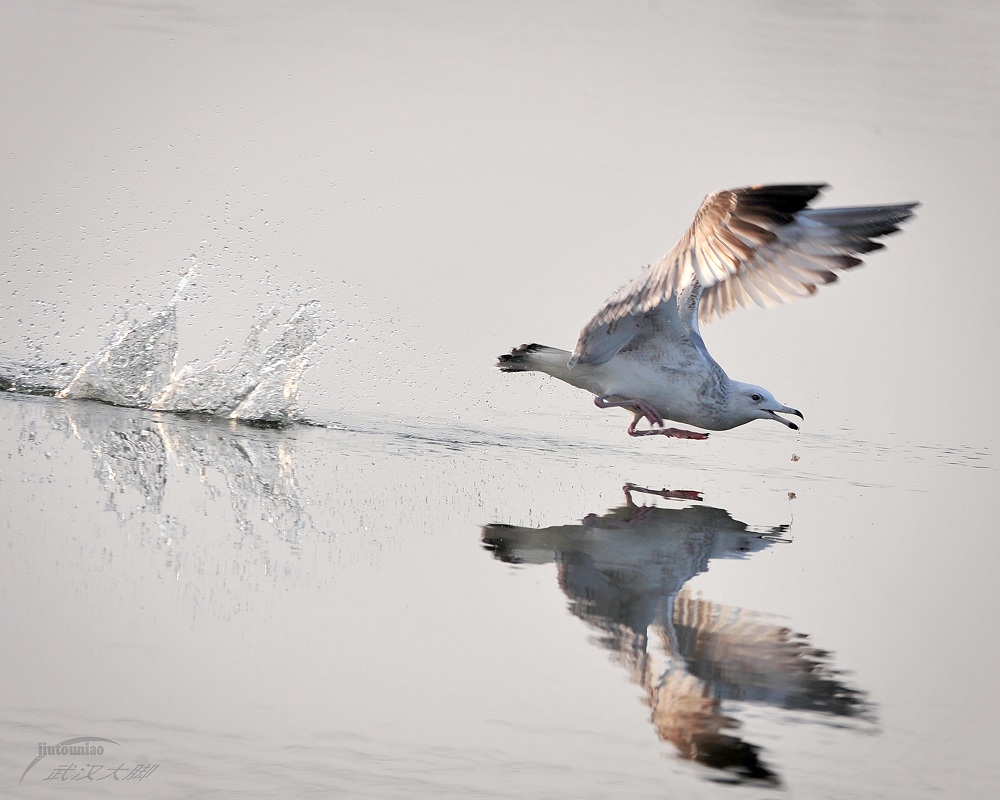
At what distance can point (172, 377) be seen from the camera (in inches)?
340

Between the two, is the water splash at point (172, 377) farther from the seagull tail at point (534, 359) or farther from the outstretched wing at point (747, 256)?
the outstretched wing at point (747, 256)

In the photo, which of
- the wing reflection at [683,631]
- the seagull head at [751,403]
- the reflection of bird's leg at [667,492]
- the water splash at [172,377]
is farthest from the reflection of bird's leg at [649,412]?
the water splash at [172,377]

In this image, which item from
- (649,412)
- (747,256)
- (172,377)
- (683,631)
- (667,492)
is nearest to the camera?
(683,631)

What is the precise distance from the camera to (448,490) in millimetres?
7008

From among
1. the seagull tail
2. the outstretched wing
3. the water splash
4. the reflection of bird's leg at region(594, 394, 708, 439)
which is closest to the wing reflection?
the outstretched wing

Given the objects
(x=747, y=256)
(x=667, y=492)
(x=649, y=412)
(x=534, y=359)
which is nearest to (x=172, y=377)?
Answer: (x=534, y=359)

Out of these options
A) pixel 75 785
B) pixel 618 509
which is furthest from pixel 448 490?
pixel 75 785

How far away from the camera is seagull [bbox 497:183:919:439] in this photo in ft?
23.2

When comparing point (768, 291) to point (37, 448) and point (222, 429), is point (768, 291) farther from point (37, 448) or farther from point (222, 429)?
point (37, 448)

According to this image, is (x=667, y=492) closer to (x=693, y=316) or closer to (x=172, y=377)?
(x=693, y=316)

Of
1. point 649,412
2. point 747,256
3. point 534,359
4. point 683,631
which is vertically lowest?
point 683,631

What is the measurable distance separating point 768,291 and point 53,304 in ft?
17.6

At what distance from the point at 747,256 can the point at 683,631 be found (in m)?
2.63

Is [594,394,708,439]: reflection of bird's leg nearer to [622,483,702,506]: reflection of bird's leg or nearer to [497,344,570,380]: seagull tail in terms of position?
[497,344,570,380]: seagull tail
